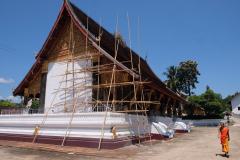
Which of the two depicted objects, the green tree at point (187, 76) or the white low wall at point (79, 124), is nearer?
the white low wall at point (79, 124)

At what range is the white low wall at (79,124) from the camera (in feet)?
40.9

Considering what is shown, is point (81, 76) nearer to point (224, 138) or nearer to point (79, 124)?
point (79, 124)

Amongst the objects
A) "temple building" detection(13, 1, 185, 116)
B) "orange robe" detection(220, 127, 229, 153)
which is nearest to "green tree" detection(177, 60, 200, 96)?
"temple building" detection(13, 1, 185, 116)

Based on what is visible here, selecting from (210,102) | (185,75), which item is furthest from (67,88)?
(185,75)

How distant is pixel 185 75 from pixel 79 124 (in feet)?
126

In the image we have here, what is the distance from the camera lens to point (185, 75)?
49.1 meters

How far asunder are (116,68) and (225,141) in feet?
20.0

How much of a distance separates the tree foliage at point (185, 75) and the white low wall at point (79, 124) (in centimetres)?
3350

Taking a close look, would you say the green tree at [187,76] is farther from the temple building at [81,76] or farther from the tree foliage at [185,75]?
the temple building at [81,76]

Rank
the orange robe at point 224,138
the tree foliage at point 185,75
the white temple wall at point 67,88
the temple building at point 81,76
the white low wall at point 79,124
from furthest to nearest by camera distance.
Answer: the tree foliage at point 185,75 → the white temple wall at point 67,88 → the temple building at point 81,76 → the white low wall at point 79,124 → the orange robe at point 224,138

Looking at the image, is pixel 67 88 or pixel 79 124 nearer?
pixel 79 124

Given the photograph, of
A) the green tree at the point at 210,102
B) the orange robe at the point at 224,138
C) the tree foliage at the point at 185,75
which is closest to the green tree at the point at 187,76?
the tree foliage at the point at 185,75

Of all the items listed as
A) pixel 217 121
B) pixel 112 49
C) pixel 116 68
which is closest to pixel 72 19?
pixel 112 49

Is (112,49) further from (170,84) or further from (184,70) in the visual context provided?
(184,70)
